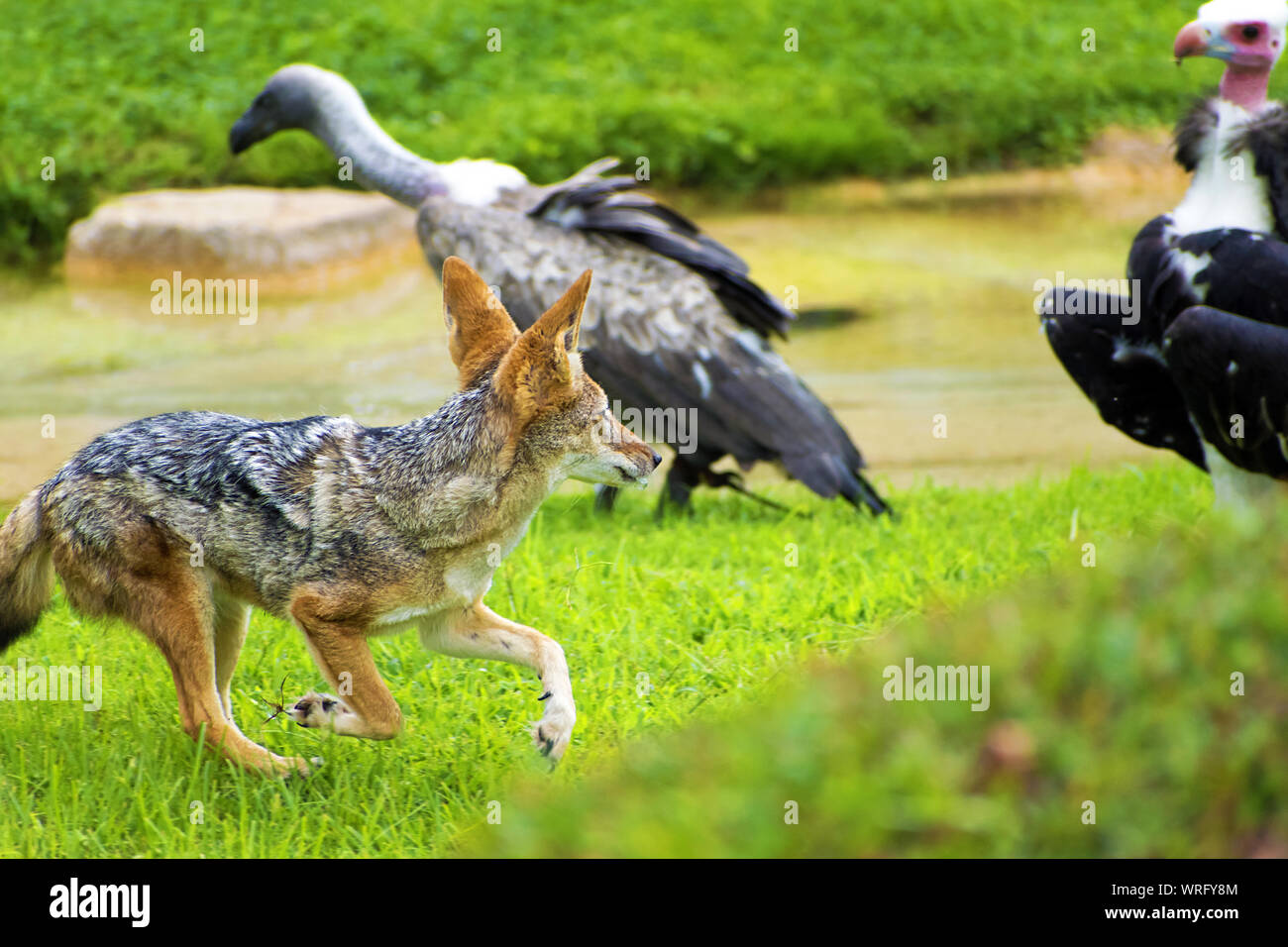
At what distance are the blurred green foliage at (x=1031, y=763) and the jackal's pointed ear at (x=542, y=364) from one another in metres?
1.78

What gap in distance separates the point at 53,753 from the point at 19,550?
58cm

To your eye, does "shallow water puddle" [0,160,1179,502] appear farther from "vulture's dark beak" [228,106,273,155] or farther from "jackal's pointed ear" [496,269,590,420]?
"jackal's pointed ear" [496,269,590,420]

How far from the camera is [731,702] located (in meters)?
4.46

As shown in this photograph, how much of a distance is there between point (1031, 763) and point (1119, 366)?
443 centimetres

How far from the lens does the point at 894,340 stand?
10438 mm

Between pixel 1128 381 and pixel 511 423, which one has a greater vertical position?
pixel 511 423

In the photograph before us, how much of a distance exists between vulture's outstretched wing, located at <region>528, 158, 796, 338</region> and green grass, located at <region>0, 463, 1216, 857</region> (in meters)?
0.99

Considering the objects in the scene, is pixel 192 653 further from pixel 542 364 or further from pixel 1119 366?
pixel 1119 366

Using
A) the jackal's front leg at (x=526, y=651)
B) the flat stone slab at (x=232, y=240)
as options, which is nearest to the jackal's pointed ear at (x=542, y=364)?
the jackal's front leg at (x=526, y=651)

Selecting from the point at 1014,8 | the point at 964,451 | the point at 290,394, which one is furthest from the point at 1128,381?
the point at 1014,8

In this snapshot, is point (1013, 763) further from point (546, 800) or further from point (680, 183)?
point (680, 183)

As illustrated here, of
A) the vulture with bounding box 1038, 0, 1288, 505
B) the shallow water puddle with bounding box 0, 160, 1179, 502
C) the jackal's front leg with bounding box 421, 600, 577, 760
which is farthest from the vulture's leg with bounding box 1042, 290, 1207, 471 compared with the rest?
the jackal's front leg with bounding box 421, 600, 577, 760

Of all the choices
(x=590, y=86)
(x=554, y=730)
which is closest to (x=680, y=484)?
(x=554, y=730)
